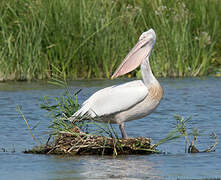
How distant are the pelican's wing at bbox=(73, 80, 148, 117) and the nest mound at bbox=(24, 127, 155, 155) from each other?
1.16 ft

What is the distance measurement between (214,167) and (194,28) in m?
10.2

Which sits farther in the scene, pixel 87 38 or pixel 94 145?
pixel 87 38

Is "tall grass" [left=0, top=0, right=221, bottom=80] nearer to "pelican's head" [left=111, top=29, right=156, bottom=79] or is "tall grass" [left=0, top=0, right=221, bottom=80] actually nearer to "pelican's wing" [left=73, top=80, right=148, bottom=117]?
"pelican's head" [left=111, top=29, right=156, bottom=79]

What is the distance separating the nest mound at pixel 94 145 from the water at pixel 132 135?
0.12 meters

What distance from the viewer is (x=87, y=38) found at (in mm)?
14969

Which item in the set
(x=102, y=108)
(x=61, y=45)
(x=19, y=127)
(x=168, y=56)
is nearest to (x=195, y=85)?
(x=168, y=56)

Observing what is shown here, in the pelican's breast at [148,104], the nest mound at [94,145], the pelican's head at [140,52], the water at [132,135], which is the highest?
the pelican's head at [140,52]

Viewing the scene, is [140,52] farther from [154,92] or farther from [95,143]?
[95,143]

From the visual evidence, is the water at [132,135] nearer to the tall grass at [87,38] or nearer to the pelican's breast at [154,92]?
the pelican's breast at [154,92]

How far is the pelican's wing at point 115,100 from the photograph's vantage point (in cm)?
728

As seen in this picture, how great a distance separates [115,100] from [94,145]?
0.67 metres

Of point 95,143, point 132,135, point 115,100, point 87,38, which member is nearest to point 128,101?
point 115,100

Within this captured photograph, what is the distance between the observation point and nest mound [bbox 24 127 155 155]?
23.0 feet

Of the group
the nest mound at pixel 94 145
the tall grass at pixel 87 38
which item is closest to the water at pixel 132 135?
the nest mound at pixel 94 145
